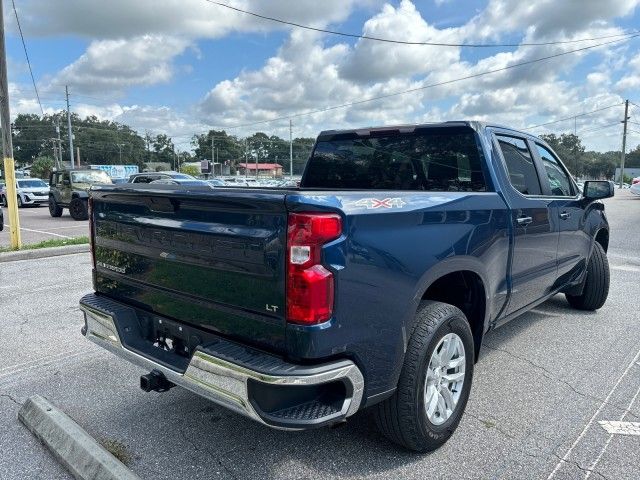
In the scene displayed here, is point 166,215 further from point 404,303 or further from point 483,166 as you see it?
point 483,166

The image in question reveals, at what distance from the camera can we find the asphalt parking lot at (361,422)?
2.70 meters

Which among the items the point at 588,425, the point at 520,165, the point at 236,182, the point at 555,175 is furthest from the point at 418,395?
the point at 236,182

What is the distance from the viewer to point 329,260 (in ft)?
7.04

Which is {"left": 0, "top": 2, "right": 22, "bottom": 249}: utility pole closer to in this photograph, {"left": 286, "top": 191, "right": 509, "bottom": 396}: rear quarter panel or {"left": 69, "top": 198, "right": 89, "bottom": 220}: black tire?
{"left": 69, "top": 198, "right": 89, "bottom": 220}: black tire

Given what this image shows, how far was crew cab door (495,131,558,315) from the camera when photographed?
3.62 m

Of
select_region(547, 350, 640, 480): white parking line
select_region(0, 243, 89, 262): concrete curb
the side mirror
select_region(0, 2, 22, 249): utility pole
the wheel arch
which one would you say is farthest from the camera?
select_region(0, 2, 22, 249): utility pole

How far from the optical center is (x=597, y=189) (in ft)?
15.9

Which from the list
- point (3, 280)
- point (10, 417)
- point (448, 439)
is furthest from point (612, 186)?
point (3, 280)

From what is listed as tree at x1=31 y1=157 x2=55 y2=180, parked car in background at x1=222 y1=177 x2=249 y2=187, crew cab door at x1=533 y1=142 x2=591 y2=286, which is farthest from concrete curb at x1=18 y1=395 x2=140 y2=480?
tree at x1=31 y1=157 x2=55 y2=180

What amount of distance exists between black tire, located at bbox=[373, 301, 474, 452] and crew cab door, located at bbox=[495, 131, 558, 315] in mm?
1095

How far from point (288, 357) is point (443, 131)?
90.6 inches

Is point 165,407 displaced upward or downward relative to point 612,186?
downward

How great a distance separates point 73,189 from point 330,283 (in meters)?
17.9

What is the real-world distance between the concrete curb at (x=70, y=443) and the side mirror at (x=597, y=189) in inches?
179
